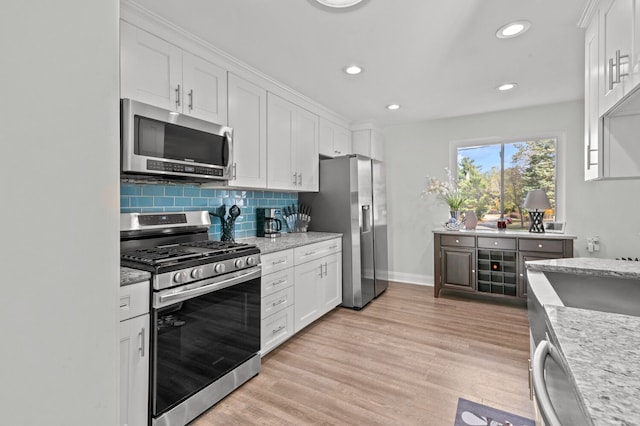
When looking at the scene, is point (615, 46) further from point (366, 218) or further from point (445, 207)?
point (445, 207)

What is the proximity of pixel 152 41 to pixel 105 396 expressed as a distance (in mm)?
2168

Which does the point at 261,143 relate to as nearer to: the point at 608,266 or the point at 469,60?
the point at 469,60

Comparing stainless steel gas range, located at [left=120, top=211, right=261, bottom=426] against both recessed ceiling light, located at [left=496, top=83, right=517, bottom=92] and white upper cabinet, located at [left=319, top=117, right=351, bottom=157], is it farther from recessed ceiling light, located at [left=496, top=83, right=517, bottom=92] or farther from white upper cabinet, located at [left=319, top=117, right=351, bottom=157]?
recessed ceiling light, located at [left=496, top=83, right=517, bottom=92]

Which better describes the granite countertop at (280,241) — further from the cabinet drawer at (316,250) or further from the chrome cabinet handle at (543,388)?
the chrome cabinet handle at (543,388)

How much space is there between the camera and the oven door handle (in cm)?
158

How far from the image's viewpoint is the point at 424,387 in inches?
82.7

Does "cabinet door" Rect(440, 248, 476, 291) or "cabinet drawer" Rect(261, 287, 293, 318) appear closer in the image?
"cabinet drawer" Rect(261, 287, 293, 318)

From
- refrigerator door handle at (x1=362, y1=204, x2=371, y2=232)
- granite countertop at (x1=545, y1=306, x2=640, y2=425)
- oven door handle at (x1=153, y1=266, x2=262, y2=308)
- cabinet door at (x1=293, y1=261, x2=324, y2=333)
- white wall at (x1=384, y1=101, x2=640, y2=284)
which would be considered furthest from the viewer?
refrigerator door handle at (x1=362, y1=204, x2=371, y2=232)

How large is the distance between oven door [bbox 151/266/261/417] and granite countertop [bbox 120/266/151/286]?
111 mm

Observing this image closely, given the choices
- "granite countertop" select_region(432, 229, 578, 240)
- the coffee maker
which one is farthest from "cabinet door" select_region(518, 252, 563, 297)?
the coffee maker

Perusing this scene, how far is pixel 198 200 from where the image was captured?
8.48 ft

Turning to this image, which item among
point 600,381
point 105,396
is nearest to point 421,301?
point 600,381

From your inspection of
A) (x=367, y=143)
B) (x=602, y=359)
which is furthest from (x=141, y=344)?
(x=367, y=143)

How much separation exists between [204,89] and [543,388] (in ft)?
8.17
